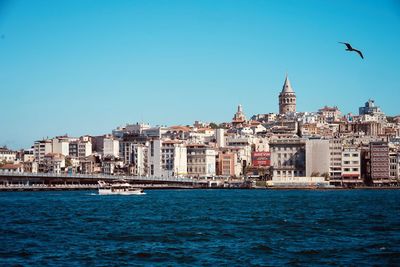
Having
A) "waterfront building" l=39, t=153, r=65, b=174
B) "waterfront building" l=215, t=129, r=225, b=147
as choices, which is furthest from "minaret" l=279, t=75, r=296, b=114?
"waterfront building" l=39, t=153, r=65, b=174

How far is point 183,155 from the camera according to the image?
411 ft

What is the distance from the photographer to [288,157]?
11969cm

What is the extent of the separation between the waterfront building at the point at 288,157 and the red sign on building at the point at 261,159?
177 cm

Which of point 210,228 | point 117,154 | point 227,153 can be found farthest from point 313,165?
point 210,228

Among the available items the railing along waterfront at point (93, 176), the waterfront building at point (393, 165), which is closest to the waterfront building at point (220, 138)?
the railing along waterfront at point (93, 176)

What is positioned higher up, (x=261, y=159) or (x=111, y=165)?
(x=261, y=159)

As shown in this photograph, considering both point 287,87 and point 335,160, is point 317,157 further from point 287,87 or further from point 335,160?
point 287,87

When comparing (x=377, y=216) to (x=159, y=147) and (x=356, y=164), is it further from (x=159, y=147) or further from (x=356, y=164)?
(x=159, y=147)

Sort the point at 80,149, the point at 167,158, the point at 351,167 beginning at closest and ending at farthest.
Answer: the point at 351,167 < the point at 167,158 < the point at 80,149

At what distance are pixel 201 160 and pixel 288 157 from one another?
13.4m

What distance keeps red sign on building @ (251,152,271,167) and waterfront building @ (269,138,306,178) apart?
69.8 inches

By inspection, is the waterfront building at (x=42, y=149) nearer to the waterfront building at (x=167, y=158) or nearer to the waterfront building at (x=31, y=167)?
the waterfront building at (x=31, y=167)

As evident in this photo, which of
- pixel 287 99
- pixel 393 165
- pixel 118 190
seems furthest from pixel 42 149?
pixel 287 99

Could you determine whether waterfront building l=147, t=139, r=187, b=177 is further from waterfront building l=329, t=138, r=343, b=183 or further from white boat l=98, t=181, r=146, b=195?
white boat l=98, t=181, r=146, b=195
